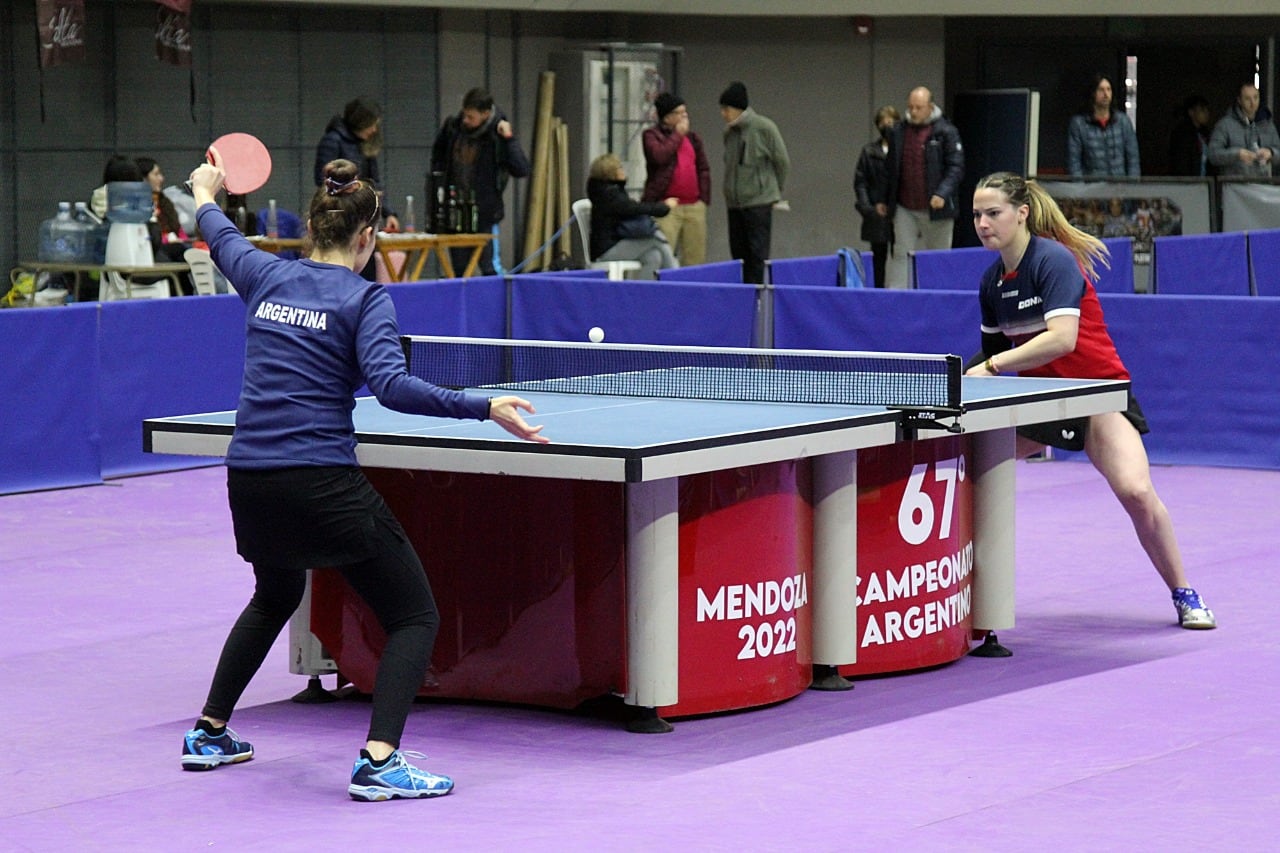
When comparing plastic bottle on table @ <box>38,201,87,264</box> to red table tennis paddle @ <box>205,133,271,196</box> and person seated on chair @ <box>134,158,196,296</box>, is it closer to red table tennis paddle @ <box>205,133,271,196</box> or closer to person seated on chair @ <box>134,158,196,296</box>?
person seated on chair @ <box>134,158,196,296</box>

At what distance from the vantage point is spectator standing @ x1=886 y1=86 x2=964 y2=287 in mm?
18094

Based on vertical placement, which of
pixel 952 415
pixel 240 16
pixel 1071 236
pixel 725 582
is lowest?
pixel 725 582

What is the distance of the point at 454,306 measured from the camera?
1463 centimetres

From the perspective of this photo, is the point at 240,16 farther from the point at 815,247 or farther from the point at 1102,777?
the point at 1102,777

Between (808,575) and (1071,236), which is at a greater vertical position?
(1071,236)

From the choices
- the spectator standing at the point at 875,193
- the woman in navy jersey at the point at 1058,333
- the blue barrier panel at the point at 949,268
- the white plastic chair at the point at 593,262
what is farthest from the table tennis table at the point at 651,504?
the spectator standing at the point at 875,193

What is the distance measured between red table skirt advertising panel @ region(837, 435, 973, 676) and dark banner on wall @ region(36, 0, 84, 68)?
11426 millimetres

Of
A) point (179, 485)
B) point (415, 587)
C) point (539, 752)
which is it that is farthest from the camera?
point (179, 485)

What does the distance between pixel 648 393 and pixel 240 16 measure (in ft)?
41.9

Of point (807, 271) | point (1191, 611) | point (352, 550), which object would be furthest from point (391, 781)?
point (807, 271)

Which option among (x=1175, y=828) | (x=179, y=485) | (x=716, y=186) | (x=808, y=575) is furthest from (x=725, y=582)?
(x=716, y=186)

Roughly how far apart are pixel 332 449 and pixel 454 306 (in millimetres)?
8789

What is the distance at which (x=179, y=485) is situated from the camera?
11.9 m

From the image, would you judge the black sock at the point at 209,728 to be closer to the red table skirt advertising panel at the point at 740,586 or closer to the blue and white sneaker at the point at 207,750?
the blue and white sneaker at the point at 207,750
